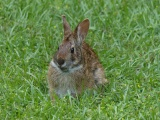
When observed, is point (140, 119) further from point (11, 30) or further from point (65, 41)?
point (11, 30)

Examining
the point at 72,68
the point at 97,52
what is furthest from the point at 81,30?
the point at 97,52

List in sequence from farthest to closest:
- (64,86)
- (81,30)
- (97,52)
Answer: (97,52), (81,30), (64,86)

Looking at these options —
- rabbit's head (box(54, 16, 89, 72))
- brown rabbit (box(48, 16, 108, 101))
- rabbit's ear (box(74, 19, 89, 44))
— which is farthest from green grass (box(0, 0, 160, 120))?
rabbit's ear (box(74, 19, 89, 44))

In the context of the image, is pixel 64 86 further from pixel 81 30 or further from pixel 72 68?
pixel 81 30

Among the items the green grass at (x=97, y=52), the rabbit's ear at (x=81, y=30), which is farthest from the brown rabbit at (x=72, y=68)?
the green grass at (x=97, y=52)

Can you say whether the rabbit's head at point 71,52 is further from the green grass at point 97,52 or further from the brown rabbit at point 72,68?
the green grass at point 97,52

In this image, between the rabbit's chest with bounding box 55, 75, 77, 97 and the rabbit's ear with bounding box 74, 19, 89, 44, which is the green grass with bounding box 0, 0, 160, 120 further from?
the rabbit's ear with bounding box 74, 19, 89, 44

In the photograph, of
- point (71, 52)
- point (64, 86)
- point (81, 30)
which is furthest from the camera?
point (81, 30)

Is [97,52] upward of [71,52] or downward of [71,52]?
downward
